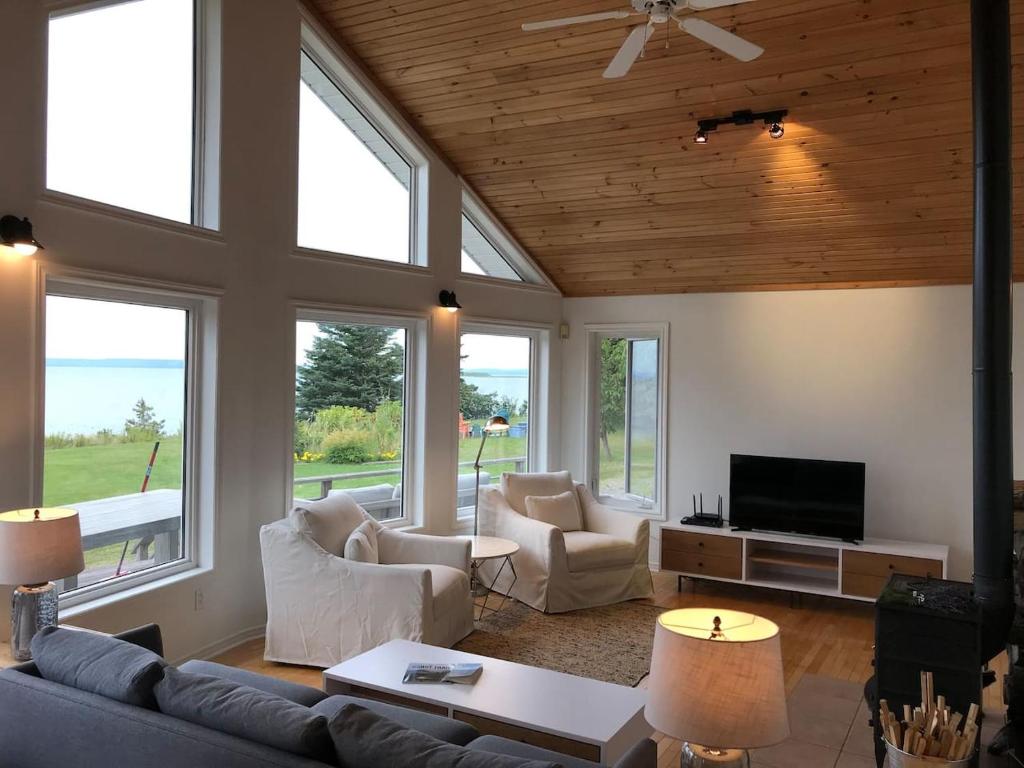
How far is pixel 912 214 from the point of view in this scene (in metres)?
5.25

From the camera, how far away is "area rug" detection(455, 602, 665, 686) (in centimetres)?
470

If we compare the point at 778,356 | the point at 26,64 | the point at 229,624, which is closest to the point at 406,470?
the point at 229,624

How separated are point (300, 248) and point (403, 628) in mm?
2473

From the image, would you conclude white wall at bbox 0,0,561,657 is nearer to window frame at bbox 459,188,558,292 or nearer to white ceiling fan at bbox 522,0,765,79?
window frame at bbox 459,188,558,292

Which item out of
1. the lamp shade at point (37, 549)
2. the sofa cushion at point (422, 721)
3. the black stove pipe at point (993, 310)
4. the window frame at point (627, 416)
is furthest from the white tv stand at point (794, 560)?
the lamp shade at point (37, 549)

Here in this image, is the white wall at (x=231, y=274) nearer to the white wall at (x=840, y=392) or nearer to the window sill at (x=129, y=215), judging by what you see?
the window sill at (x=129, y=215)


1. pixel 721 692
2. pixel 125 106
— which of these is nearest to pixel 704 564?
pixel 721 692

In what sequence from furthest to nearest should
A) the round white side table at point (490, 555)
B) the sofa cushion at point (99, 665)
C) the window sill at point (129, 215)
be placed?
1. the round white side table at point (490, 555)
2. the window sill at point (129, 215)
3. the sofa cushion at point (99, 665)

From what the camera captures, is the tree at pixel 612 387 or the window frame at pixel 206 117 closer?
the window frame at pixel 206 117

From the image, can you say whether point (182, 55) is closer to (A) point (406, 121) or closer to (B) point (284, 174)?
(B) point (284, 174)

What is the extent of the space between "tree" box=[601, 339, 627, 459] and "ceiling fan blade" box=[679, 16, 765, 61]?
13.9ft

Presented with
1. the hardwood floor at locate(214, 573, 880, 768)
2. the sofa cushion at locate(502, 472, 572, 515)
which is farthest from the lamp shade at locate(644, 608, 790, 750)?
the sofa cushion at locate(502, 472, 572, 515)

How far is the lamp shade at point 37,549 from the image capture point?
3.19 m

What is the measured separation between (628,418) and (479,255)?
1.97 m
